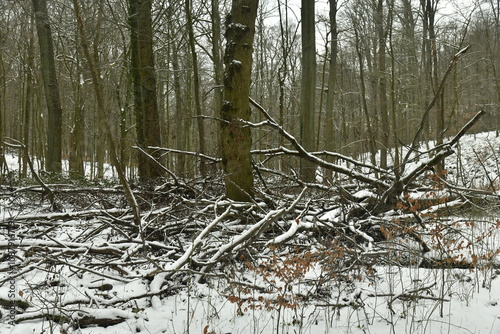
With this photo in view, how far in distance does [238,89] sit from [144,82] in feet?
12.5

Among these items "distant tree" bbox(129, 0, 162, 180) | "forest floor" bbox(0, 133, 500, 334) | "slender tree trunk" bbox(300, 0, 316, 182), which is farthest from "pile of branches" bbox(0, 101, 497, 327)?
"slender tree trunk" bbox(300, 0, 316, 182)

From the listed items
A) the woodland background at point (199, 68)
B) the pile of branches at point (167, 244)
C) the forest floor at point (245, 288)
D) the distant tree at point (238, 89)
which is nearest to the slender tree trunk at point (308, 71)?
the woodland background at point (199, 68)

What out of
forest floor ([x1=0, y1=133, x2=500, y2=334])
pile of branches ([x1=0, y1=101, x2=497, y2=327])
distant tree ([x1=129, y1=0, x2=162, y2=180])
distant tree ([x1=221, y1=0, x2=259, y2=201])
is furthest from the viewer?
distant tree ([x1=129, y1=0, x2=162, y2=180])

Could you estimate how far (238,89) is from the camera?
585 cm

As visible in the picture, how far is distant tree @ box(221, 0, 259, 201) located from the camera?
583cm

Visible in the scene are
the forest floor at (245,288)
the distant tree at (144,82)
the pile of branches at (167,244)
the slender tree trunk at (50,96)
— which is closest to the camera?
the forest floor at (245,288)

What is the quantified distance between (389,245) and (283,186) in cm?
257

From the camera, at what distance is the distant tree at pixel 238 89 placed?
5828 millimetres

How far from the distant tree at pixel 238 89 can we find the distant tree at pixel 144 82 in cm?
313

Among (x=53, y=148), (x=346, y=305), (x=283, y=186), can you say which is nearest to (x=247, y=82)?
(x=283, y=186)

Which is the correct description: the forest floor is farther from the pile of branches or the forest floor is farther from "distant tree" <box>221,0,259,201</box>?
"distant tree" <box>221,0,259,201</box>

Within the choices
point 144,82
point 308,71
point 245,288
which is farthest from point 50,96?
point 245,288

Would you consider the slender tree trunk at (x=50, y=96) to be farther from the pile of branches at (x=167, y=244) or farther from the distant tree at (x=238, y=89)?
the distant tree at (x=238, y=89)

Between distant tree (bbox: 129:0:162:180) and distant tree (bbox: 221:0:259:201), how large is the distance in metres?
3.13
